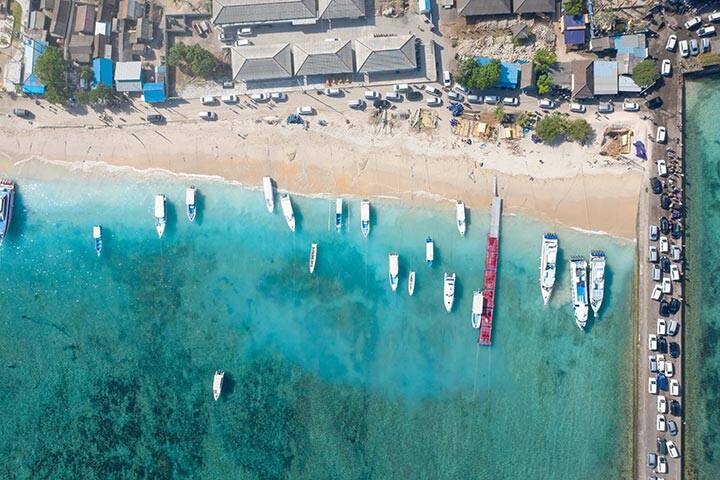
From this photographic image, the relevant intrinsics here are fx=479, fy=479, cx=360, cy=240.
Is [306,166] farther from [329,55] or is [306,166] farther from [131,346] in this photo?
[131,346]

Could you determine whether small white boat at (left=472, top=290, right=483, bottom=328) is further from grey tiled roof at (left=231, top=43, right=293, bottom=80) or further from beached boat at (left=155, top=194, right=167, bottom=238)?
beached boat at (left=155, top=194, right=167, bottom=238)

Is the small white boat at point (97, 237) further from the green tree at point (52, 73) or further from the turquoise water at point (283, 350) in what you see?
the green tree at point (52, 73)

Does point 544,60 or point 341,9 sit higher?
point 341,9

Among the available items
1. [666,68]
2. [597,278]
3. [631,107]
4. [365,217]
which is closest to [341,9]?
[365,217]

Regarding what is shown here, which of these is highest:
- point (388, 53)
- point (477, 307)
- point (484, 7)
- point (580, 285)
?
point (484, 7)

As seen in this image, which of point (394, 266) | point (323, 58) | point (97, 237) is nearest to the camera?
point (323, 58)

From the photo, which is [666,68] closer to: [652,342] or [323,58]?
[652,342]
